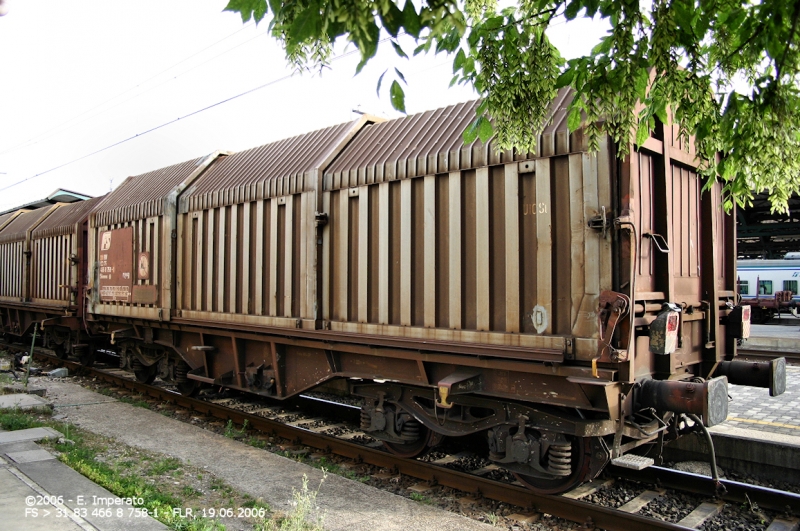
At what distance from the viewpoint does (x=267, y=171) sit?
8.48 m

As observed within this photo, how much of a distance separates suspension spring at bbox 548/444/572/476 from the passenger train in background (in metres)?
28.2

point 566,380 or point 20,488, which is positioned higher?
point 566,380

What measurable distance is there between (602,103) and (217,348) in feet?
24.7

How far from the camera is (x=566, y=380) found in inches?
200

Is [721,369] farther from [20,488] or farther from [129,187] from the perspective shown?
[129,187]

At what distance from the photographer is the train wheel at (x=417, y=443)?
6469 mm

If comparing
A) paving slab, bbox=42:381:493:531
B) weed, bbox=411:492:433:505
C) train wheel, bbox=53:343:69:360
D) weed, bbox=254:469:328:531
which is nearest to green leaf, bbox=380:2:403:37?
weed, bbox=254:469:328:531

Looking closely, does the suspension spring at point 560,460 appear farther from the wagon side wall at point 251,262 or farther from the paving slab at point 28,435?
the paving slab at point 28,435

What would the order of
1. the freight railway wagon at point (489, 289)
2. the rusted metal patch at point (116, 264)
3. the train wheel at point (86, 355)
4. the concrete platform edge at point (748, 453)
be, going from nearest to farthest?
the freight railway wagon at point (489, 289) < the concrete platform edge at point (748, 453) < the rusted metal patch at point (116, 264) < the train wheel at point (86, 355)

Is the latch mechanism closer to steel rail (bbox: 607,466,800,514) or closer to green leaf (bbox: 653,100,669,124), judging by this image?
green leaf (bbox: 653,100,669,124)

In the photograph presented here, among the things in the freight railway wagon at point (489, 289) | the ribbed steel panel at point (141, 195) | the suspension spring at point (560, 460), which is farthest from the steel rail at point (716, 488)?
the ribbed steel panel at point (141, 195)

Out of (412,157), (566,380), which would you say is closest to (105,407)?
(412,157)

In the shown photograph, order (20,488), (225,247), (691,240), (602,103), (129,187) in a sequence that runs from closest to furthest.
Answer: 1. (602,103)
2. (20,488)
3. (691,240)
4. (225,247)
5. (129,187)

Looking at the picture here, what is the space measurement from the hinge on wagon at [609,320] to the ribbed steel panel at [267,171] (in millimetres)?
4034
